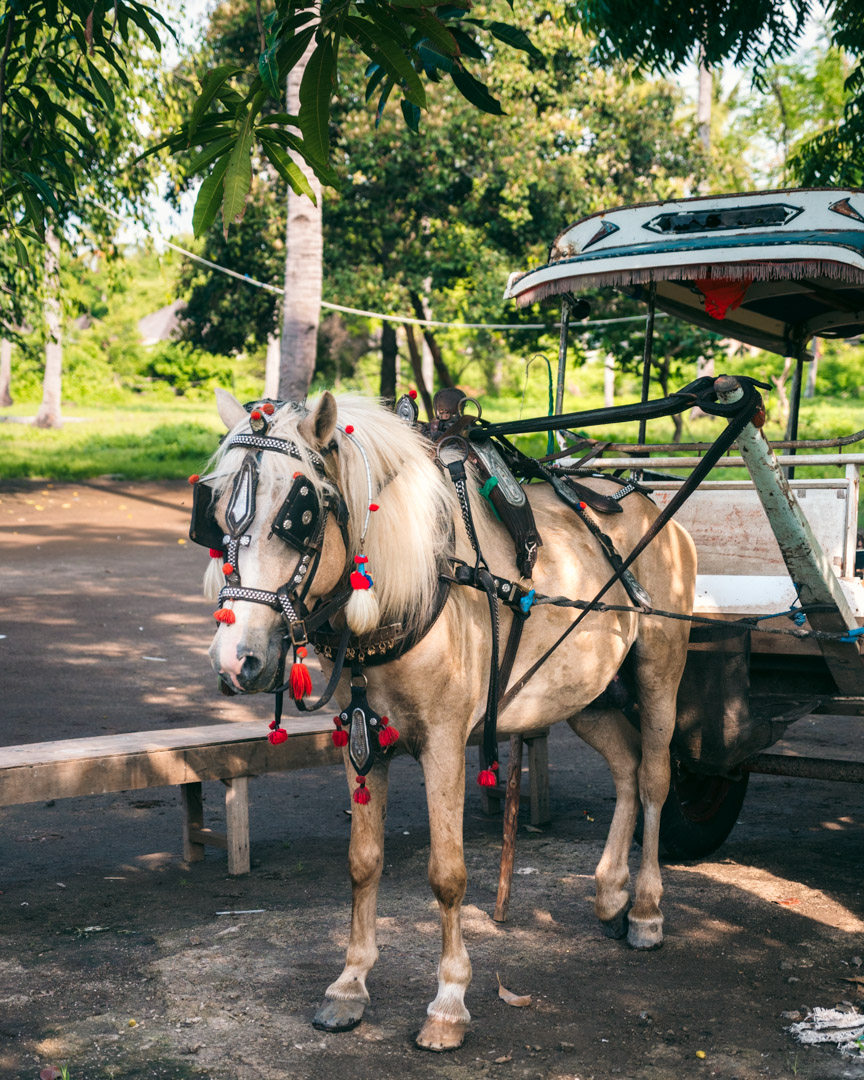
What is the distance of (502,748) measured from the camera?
24.7 feet

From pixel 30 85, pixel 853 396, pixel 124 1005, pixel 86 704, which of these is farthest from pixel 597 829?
pixel 853 396

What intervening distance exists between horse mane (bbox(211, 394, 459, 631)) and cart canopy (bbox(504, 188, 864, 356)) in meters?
1.67

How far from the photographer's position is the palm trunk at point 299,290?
13242mm

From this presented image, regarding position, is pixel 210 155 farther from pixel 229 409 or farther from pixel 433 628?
pixel 433 628

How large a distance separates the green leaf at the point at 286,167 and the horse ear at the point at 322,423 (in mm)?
569

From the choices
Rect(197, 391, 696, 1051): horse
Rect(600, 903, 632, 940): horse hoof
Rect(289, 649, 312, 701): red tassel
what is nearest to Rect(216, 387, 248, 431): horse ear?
Rect(197, 391, 696, 1051): horse

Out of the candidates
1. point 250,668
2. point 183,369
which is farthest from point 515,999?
point 183,369

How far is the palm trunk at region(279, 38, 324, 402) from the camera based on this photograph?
A: 13.2 m

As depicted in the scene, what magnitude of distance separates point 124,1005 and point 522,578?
80.0 inches

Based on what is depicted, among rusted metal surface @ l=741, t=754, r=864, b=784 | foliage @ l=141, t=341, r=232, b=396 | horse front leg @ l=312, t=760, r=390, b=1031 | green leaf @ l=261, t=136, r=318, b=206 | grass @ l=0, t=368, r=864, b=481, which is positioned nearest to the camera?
green leaf @ l=261, t=136, r=318, b=206

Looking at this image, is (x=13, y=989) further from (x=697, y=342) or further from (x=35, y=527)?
(x=697, y=342)

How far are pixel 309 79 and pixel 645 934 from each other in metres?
3.42

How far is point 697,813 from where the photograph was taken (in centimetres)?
533

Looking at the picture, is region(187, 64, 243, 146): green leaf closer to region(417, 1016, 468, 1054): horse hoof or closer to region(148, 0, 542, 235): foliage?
region(148, 0, 542, 235): foliage
